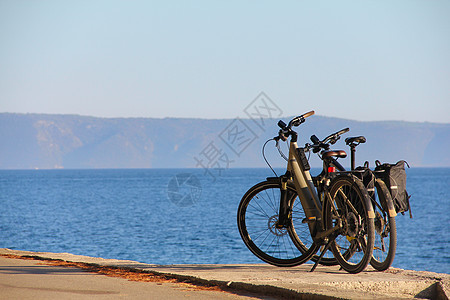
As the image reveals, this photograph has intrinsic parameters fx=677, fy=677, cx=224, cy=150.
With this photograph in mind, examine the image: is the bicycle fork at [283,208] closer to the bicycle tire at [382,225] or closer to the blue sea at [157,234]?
the bicycle tire at [382,225]

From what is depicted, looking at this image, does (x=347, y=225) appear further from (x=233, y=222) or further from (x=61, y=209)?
(x=61, y=209)

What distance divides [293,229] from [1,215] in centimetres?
5848

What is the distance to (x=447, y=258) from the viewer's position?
118 feet

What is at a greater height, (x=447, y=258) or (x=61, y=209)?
(x=61, y=209)

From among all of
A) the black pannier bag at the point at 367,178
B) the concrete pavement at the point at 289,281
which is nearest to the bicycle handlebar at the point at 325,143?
the black pannier bag at the point at 367,178

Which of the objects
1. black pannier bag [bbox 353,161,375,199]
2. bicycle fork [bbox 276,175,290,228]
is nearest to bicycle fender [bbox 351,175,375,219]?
black pannier bag [bbox 353,161,375,199]

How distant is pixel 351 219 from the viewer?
6.91 metres

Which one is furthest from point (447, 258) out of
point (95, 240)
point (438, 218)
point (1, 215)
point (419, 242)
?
point (1, 215)

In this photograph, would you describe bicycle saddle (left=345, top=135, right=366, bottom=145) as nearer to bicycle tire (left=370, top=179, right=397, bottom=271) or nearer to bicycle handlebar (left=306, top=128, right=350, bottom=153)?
bicycle handlebar (left=306, top=128, right=350, bottom=153)

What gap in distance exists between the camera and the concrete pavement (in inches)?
230

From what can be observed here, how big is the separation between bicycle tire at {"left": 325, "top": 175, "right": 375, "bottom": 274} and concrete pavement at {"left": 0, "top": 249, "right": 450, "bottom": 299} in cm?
19

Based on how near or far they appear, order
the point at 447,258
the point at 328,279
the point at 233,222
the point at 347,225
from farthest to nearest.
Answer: the point at 233,222 → the point at 447,258 → the point at 347,225 → the point at 328,279

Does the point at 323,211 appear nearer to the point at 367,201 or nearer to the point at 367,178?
the point at 367,178

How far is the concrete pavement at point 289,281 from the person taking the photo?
5.84m
